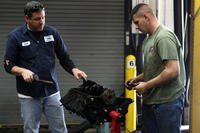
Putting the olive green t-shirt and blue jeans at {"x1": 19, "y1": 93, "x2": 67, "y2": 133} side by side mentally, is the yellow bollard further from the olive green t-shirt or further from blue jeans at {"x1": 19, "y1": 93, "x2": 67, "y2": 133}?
the olive green t-shirt

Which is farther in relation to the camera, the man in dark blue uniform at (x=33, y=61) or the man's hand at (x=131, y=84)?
the man in dark blue uniform at (x=33, y=61)

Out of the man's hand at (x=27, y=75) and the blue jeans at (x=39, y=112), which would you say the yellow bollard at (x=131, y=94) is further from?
the man's hand at (x=27, y=75)

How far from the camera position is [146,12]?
409 centimetres

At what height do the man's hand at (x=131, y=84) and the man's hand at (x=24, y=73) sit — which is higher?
the man's hand at (x=24, y=73)

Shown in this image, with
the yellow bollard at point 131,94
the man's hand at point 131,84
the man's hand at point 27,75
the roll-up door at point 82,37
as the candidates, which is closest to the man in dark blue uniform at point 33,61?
the man's hand at point 27,75

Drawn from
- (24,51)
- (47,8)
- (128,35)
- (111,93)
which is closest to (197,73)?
(111,93)

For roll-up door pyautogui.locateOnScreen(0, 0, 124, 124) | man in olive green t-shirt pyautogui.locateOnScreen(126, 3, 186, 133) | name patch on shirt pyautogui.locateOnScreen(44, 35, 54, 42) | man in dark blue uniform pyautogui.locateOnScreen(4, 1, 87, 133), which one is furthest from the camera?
roll-up door pyautogui.locateOnScreen(0, 0, 124, 124)

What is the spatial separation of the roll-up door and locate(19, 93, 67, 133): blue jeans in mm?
2324

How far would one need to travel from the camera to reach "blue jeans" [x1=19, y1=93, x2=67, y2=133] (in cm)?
463

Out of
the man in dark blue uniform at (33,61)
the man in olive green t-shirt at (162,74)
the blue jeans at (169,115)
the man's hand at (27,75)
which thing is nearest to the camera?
the man in olive green t-shirt at (162,74)

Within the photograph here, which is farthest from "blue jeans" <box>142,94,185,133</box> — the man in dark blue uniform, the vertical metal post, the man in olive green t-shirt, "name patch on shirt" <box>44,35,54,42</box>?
"name patch on shirt" <box>44,35,54,42</box>

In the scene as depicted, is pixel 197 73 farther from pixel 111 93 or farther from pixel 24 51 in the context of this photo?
pixel 24 51

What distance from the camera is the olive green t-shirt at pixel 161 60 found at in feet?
12.9

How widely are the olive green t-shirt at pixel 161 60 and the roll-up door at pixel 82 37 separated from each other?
290 cm
